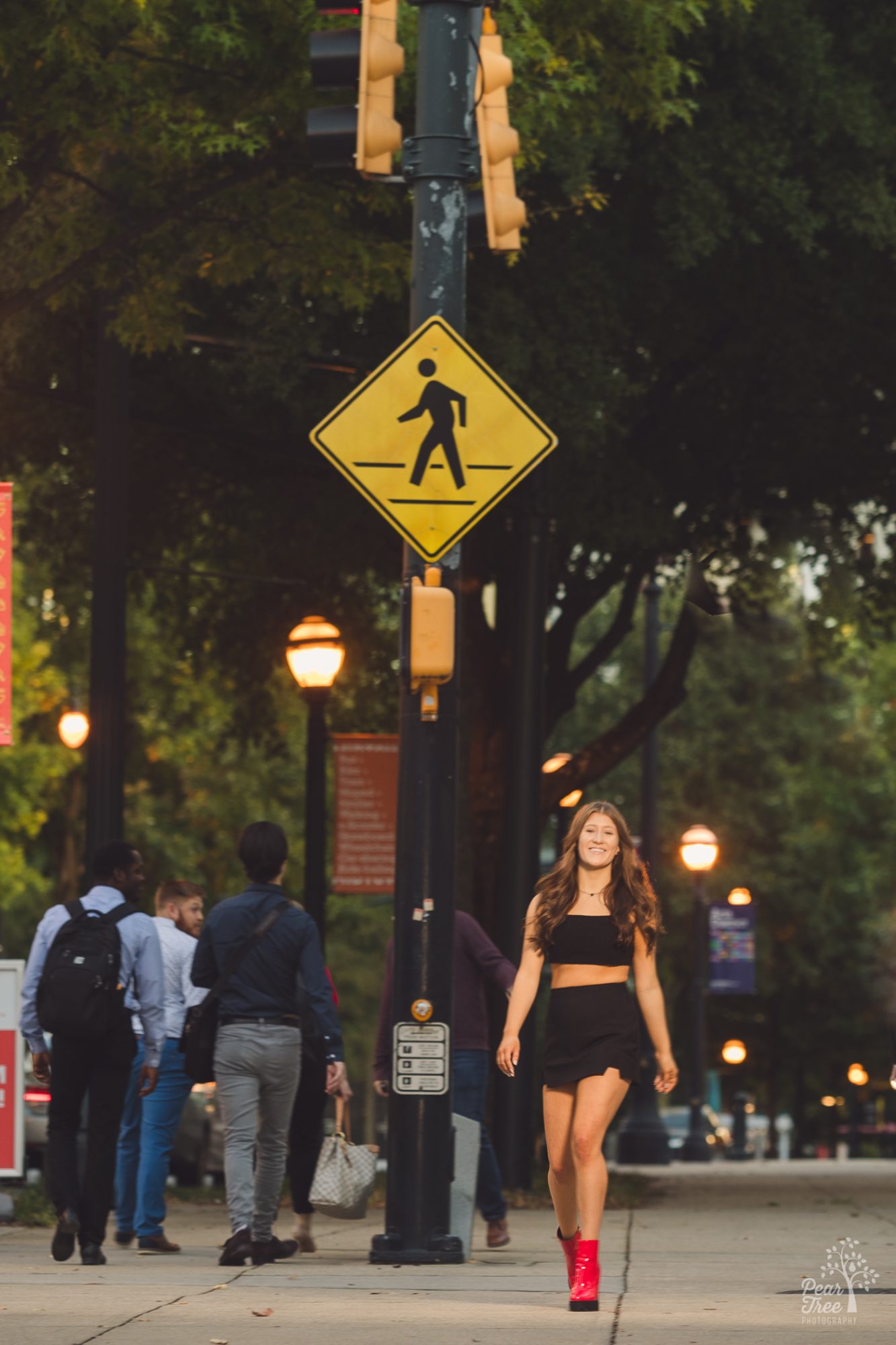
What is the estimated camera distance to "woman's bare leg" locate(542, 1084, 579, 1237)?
8.49 m

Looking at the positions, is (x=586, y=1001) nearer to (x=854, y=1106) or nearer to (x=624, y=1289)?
(x=624, y=1289)

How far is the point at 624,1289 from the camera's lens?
9.59m

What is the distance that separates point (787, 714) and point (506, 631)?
23746mm

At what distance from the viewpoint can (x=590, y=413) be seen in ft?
57.7

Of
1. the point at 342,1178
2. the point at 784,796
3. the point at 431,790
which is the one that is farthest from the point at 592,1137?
the point at 784,796

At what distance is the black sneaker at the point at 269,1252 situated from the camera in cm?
1041

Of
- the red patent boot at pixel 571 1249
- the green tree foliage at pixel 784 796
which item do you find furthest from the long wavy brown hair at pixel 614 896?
the green tree foliage at pixel 784 796

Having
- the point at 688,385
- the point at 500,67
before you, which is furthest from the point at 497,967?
the point at 688,385

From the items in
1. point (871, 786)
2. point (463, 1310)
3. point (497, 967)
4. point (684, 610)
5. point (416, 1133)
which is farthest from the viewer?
point (871, 786)

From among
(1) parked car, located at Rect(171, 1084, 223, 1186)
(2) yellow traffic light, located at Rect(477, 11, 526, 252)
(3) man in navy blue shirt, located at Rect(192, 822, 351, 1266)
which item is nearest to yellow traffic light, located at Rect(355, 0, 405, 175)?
(2) yellow traffic light, located at Rect(477, 11, 526, 252)

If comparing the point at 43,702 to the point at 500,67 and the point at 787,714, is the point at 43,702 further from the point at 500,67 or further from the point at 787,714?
the point at 500,67

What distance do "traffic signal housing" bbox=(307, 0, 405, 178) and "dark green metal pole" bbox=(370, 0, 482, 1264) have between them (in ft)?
1.34

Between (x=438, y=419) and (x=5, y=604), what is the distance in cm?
409

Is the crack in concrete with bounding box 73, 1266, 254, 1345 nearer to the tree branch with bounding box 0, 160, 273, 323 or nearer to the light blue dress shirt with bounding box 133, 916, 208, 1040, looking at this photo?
the light blue dress shirt with bounding box 133, 916, 208, 1040
